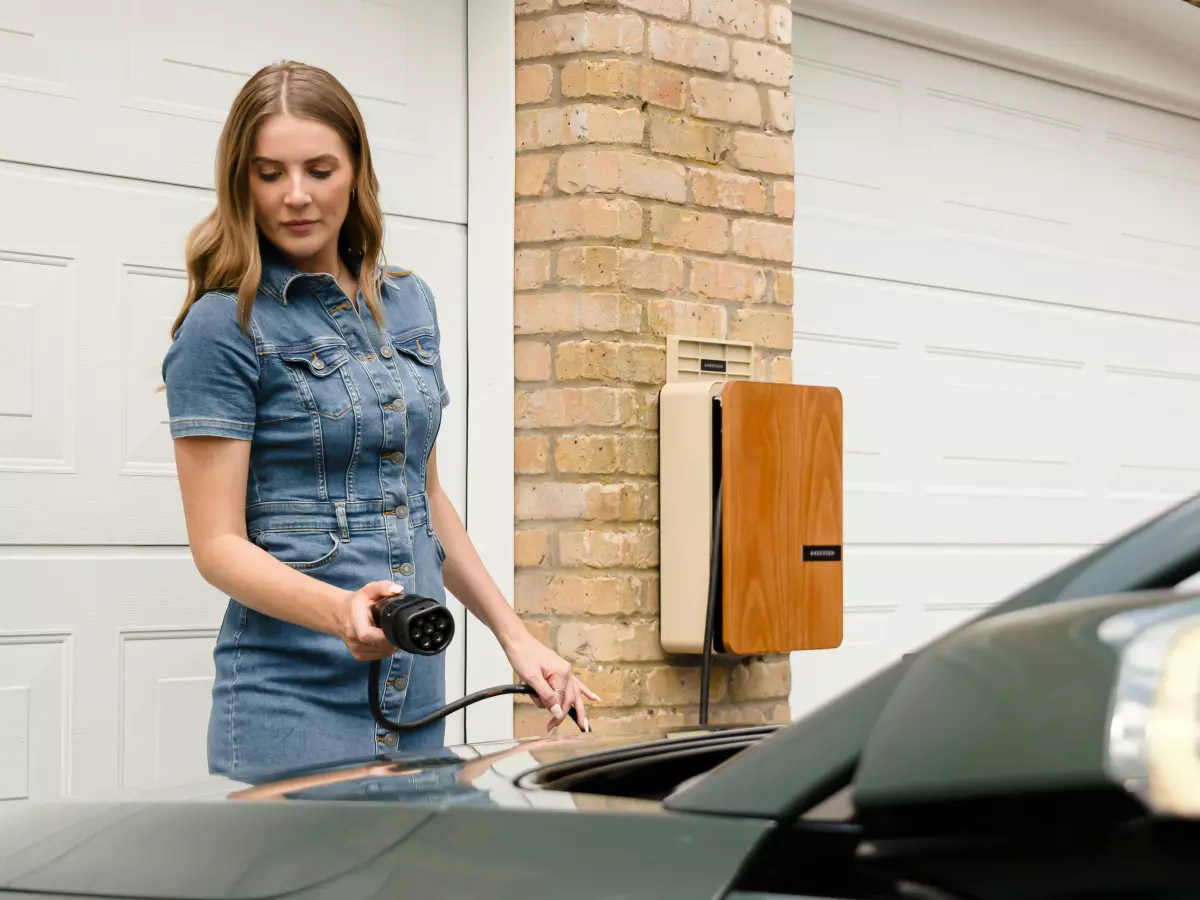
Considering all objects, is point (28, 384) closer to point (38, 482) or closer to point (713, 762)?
point (38, 482)

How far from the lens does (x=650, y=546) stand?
344cm

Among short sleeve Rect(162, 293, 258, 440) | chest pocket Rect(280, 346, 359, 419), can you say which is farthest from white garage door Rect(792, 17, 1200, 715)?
short sleeve Rect(162, 293, 258, 440)

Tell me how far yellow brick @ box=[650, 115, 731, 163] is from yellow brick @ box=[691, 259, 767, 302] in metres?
0.26

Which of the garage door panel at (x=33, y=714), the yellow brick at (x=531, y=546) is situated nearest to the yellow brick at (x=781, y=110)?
the yellow brick at (x=531, y=546)

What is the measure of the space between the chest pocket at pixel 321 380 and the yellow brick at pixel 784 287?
191cm

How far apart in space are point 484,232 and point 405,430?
160 centimetres

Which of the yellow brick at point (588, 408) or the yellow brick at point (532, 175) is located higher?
the yellow brick at point (532, 175)

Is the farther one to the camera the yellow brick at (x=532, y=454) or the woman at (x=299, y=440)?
the yellow brick at (x=532, y=454)

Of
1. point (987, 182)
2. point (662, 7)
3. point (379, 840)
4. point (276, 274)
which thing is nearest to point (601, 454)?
point (662, 7)

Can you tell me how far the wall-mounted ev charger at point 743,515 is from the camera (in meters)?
3.36

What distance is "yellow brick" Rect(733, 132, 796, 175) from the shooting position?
3662mm

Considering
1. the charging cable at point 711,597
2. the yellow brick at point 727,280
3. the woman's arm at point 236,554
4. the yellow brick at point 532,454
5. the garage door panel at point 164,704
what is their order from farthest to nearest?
the yellow brick at point 727,280 → the yellow brick at point 532,454 → the charging cable at point 711,597 → the garage door panel at point 164,704 → the woman's arm at point 236,554

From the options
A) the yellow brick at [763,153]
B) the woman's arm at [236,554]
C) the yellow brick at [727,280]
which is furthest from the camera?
the yellow brick at [763,153]

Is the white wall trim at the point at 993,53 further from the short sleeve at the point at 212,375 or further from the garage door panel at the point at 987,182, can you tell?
the short sleeve at the point at 212,375
